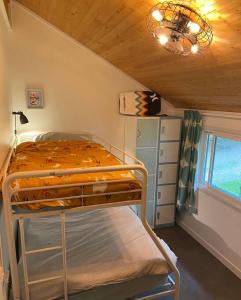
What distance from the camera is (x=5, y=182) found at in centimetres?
124

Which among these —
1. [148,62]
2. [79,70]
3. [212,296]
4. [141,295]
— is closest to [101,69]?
[79,70]

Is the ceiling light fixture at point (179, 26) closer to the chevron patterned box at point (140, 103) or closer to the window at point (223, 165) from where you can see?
the window at point (223, 165)

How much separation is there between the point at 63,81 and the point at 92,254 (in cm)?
229

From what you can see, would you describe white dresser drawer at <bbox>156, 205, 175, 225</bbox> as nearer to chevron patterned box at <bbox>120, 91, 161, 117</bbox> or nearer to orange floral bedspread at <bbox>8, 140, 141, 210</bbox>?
chevron patterned box at <bbox>120, 91, 161, 117</bbox>

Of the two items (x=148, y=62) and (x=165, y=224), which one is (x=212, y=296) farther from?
(x=148, y=62)

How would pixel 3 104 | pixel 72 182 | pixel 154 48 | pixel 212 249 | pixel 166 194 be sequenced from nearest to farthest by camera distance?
pixel 72 182 → pixel 3 104 → pixel 154 48 → pixel 212 249 → pixel 166 194

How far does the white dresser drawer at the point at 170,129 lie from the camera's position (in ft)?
10.8

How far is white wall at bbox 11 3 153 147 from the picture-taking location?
3.04 meters

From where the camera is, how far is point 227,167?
295cm

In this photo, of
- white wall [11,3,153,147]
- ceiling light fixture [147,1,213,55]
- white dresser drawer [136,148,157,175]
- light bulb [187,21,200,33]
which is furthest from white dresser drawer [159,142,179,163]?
light bulb [187,21,200,33]

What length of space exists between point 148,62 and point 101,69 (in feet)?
3.30

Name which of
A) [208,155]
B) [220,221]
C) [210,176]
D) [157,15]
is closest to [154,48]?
[157,15]

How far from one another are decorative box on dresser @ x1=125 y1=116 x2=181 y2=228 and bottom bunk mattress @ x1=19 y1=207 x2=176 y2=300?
1.12 metres

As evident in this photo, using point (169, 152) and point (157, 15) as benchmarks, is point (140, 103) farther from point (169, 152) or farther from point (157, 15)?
point (157, 15)
